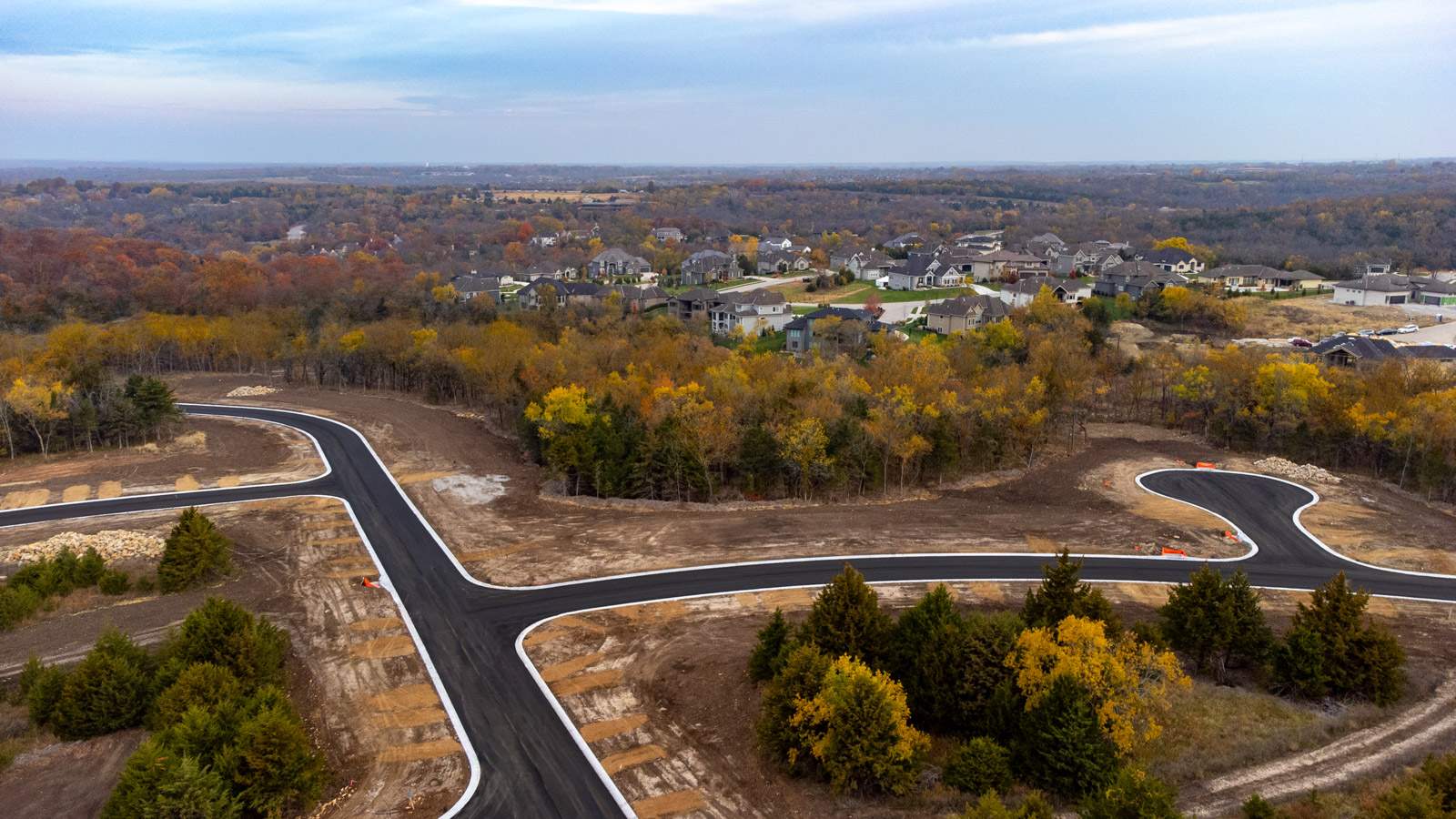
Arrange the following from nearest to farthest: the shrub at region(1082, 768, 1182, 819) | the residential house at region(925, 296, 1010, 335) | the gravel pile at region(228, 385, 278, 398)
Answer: the shrub at region(1082, 768, 1182, 819), the gravel pile at region(228, 385, 278, 398), the residential house at region(925, 296, 1010, 335)

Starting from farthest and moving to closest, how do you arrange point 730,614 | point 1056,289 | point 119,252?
point 119,252, point 1056,289, point 730,614

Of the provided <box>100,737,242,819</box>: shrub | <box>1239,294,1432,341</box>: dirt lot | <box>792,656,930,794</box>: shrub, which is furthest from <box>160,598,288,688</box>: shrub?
<box>1239,294,1432,341</box>: dirt lot

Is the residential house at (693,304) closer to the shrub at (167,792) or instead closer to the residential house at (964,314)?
the residential house at (964,314)

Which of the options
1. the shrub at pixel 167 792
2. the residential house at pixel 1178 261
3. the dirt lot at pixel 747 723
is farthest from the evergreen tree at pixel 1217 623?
the residential house at pixel 1178 261

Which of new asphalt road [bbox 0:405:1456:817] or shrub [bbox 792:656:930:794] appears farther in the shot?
new asphalt road [bbox 0:405:1456:817]

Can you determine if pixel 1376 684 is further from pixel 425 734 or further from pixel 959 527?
pixel 425 734

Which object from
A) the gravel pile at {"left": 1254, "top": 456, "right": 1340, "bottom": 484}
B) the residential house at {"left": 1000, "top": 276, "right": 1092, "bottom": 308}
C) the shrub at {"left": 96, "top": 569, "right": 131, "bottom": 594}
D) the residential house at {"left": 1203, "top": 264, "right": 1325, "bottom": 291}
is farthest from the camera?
the residential house at {"left": 1203, "top": 264, "right": 1325, "bottom": 291}

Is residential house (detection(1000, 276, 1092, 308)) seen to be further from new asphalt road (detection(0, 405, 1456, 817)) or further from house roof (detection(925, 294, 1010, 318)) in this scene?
new asphalt road (detection(0, 405, 1456, 817))

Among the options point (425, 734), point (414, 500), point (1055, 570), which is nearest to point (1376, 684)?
point (1055, 570)
